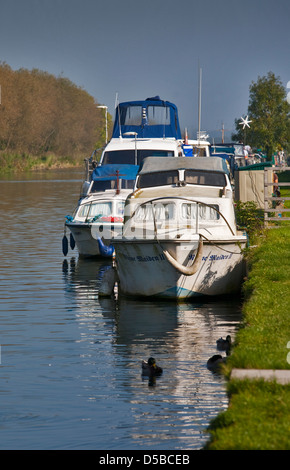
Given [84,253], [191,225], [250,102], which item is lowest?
[84,253]

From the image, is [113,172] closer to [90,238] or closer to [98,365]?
[90,238]

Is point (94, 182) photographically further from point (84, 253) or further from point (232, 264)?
point (232, 264)

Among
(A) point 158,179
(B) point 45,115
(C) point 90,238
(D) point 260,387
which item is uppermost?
(B) point 45,115

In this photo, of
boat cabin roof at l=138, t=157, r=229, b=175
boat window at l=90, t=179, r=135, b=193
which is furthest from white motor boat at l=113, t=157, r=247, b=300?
boat window at l=90, t=179, r=135, b=193

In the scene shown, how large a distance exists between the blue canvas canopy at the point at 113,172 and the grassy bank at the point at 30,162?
72667 mm

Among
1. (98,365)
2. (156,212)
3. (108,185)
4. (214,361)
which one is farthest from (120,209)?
(214,361)

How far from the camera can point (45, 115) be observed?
124562mm

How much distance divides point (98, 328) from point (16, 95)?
3910 inches

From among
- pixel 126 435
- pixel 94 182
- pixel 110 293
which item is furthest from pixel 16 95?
pixel 126 435

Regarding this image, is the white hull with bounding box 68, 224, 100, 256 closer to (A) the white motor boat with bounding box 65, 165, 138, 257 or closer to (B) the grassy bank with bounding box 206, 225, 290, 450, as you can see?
(A) the white motor boat with bounding box 65, 165, 138, 257

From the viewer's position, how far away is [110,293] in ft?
68.2

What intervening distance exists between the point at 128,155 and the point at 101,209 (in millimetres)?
6327

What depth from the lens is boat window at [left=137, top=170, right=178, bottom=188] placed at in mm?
22312

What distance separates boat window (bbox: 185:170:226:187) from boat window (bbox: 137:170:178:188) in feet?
1.18
